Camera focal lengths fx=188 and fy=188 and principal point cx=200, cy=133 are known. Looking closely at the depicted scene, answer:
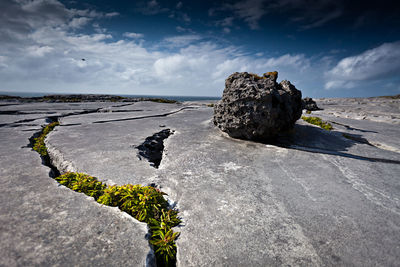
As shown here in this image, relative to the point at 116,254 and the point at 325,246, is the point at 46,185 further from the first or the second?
the point at 325,246

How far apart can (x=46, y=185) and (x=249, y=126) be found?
3867mm

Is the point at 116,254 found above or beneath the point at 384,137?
beneath

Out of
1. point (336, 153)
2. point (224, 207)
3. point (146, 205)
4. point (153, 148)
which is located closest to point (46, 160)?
point (153, 148)

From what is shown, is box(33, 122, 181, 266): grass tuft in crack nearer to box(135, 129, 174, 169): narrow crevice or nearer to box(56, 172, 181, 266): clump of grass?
box(56, 172, 181, 266): clump of grass

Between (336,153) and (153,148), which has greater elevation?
(336,153)

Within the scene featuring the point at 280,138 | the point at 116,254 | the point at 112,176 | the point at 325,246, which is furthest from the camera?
the point at 280,138

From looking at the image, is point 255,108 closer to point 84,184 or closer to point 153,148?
point 153,148

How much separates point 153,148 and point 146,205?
2369 millimetres

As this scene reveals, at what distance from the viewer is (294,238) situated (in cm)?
169

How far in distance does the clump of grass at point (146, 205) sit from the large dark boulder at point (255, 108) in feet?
9.60

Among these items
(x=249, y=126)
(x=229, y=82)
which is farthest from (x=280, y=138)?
(x=229, y=82)

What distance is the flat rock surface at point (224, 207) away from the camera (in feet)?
4.92

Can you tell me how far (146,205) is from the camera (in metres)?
2.02

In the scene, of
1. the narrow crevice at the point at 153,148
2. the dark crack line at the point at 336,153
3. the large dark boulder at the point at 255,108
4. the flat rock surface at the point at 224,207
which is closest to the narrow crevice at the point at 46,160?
the flat rock surface at the point at 224,207
